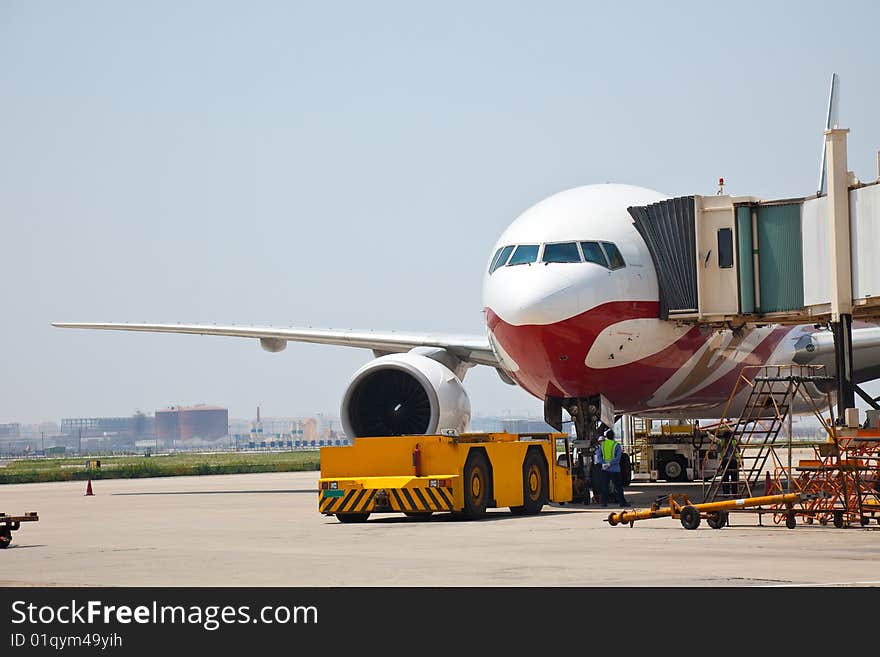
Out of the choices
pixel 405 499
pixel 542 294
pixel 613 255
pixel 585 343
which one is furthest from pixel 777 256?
pixel 405 499

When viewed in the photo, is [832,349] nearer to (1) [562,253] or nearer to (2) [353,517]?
(1) [562,253]

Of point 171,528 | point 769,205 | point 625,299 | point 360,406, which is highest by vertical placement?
point 769,205

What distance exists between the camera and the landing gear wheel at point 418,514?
17172 millimetres

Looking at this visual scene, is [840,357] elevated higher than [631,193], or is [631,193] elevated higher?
[631,193]

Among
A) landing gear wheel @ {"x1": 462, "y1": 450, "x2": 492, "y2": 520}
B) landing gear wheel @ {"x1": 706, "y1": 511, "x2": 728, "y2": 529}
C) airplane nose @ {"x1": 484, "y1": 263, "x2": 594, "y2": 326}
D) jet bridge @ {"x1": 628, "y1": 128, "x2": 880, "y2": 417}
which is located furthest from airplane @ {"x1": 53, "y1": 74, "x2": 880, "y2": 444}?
landing gear wheel @ {"x1": 706, "y1": 511, "x2": 728, "y2": 529}

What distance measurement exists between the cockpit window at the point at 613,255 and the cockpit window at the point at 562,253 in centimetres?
43

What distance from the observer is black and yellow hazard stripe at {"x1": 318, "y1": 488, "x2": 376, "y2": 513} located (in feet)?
55.5
